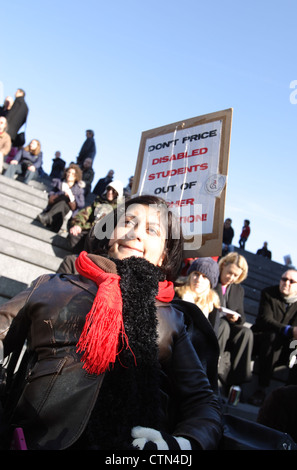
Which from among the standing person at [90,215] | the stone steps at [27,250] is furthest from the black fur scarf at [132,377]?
the standing person at [90,215]

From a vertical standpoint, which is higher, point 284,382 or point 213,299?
point 213,299

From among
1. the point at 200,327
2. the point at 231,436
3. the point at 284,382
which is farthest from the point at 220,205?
the point at 284,382

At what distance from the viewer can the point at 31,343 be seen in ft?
5.37

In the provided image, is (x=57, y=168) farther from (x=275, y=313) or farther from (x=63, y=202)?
(x=275, y=313)

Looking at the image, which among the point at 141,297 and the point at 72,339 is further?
the point at 141,297

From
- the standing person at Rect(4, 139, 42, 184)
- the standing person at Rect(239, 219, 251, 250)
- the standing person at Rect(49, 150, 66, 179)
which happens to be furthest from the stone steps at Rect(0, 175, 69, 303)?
the standing person at Rect(239, 219, 251, 250)

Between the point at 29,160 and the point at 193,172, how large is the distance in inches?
324

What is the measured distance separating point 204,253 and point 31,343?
4.43 ft

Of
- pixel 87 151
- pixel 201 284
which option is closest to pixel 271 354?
pixel 201 284

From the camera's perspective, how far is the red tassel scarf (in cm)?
148

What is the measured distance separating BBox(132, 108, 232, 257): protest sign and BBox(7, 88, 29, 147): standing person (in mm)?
7567
